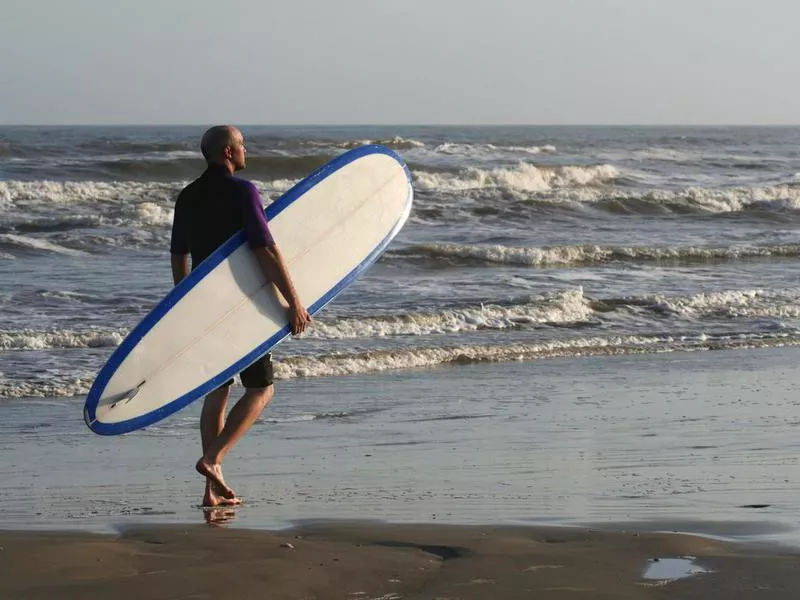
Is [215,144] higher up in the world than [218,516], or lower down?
higher up

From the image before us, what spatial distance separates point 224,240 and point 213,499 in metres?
0.93

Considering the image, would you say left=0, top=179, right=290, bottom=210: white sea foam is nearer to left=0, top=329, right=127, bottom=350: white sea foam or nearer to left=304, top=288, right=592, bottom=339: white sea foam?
left=304, top=288, right=592, bottom=339: white sea foam

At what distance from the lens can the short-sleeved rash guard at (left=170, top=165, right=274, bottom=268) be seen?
4.50 metres

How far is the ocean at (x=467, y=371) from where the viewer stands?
16.7 ft

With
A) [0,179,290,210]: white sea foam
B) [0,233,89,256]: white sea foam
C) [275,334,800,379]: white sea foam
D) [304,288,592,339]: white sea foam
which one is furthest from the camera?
[0,179,290,210]: white sea foam

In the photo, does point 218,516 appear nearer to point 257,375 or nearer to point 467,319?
point 257,375

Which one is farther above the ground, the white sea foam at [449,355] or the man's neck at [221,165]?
the man's neck at [221,165]

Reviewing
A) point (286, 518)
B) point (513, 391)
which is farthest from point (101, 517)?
point (513, 391)

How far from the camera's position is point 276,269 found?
179 inches

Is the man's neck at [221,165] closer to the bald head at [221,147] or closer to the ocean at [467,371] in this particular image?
the bald head at [221,147]

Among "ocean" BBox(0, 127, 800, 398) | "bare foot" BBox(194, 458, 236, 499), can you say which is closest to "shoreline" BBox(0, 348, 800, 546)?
"bare foot" BBox(194, 458, 236, 499)

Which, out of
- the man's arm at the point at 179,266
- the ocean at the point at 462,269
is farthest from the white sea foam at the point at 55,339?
the man's arm at the point at 179,266

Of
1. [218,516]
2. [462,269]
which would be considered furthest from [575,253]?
[218,516]

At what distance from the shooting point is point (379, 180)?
549 centimetres
